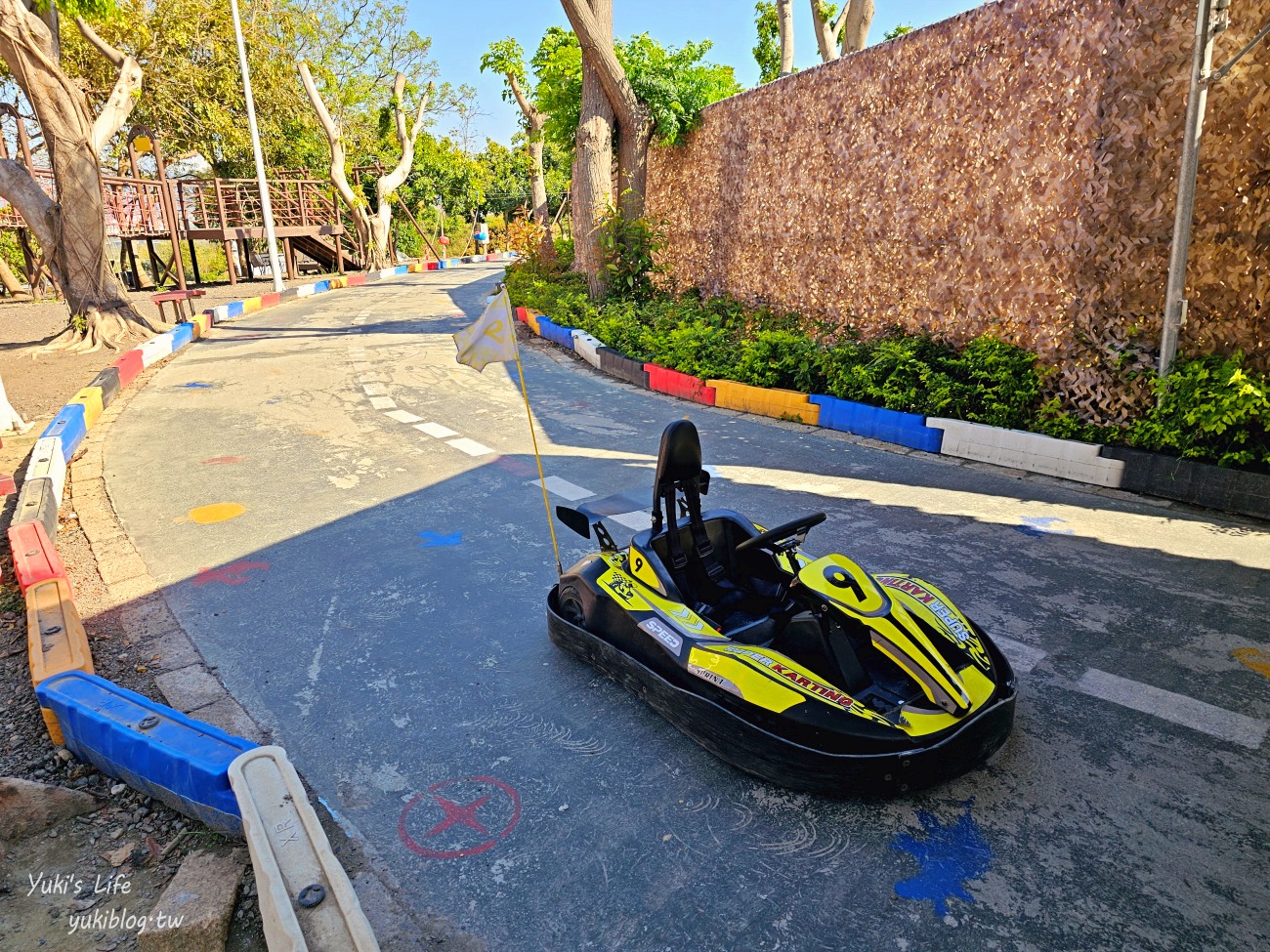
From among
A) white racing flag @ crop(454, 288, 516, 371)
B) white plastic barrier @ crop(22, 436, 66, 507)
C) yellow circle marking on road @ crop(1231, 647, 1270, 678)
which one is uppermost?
white racing flag @ crop(454, 288, 516, 371)

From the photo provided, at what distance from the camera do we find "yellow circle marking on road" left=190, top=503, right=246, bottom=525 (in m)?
6.61

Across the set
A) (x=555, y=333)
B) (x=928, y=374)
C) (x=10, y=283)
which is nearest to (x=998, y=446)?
(x=928, y=374)

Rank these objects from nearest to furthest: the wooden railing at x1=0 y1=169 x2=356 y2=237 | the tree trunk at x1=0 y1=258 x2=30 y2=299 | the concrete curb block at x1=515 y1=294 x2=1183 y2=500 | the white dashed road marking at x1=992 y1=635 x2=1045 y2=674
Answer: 1. the white dashed road marking at x1=992 y1=635 x2=1045 y2=674
2. the concrete curb block at x1=515 y1=294 x2=1183 y2=500
3. the wooden railing at x1=0 y1=169 x2=356 y2=237
4. the tree trunk at x1=0 y1=258 x2=30 y2=299

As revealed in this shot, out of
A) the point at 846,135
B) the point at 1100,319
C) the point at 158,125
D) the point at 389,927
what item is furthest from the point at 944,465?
the point at 158,125

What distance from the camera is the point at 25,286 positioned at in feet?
92.2

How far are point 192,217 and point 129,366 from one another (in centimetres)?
1637

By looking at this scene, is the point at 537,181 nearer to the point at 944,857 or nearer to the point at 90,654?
the point at 90,654

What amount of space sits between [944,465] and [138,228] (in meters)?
23.2

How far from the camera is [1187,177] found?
6.12m

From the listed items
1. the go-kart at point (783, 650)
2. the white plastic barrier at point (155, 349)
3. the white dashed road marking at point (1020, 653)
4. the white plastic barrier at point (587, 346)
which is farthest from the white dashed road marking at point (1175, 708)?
the white plastic barrier at point (155, 349)

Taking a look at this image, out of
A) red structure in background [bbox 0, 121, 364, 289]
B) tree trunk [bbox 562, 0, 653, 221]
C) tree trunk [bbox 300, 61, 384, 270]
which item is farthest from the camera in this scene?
tree trunk [bbox 300, 61, 384, 270]

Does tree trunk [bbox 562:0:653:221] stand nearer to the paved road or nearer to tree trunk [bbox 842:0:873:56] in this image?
tree trunk [bbox 842:0:873:56]

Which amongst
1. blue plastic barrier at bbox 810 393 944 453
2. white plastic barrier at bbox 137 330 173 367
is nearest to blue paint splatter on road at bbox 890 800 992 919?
blue plastic barrier at bbox 810 393 944 453

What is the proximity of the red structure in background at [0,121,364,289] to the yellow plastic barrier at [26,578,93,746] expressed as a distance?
16.7 meters
